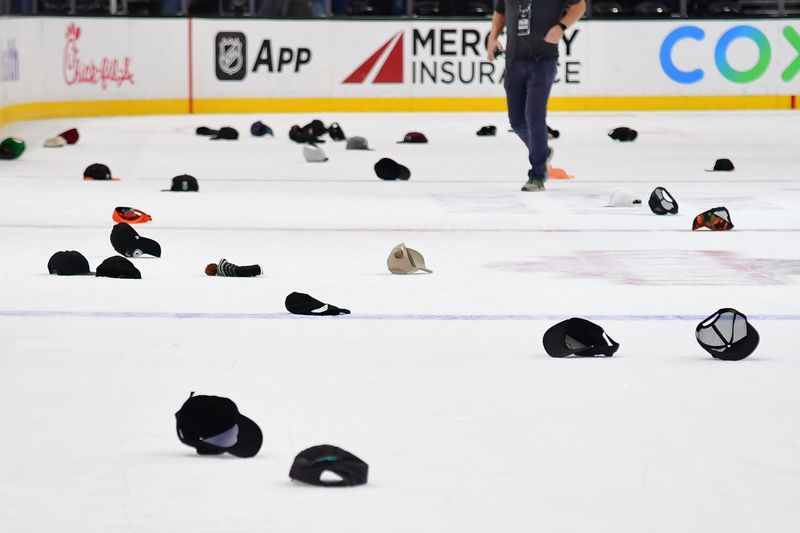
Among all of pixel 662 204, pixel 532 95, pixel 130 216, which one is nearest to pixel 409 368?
pixel 130 216

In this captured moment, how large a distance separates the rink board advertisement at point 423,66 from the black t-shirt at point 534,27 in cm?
932

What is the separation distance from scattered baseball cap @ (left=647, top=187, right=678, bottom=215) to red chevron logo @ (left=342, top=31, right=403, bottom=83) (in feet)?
35.7

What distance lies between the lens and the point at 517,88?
385 inches

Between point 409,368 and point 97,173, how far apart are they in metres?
6.68

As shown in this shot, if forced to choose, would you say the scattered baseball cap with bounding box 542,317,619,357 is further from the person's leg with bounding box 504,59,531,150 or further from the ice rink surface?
the person's leg with bounding box 504,59,531,150

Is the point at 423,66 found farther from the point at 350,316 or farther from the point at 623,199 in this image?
the point at 350,316

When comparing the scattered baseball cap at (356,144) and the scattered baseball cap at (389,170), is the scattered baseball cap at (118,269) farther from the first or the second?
the scattered baseball cap at (356,144)

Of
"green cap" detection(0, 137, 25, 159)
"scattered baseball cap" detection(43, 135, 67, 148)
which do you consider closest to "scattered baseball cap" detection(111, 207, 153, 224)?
"green cap" detection(0, 137, 25, 159)

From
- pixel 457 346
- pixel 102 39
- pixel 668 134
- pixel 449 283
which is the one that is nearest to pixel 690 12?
pixel 668 134

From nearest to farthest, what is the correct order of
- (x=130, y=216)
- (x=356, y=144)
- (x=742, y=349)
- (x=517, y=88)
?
(x=742, y=349)
(x=130, y=216)
(x=517, y=88)
(x=356, y=144)

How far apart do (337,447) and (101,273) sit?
301cm

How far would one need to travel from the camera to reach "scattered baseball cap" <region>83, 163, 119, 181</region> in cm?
1059

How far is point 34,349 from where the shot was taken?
14.8ft

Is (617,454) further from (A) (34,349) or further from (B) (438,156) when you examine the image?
(B) (438,156)
